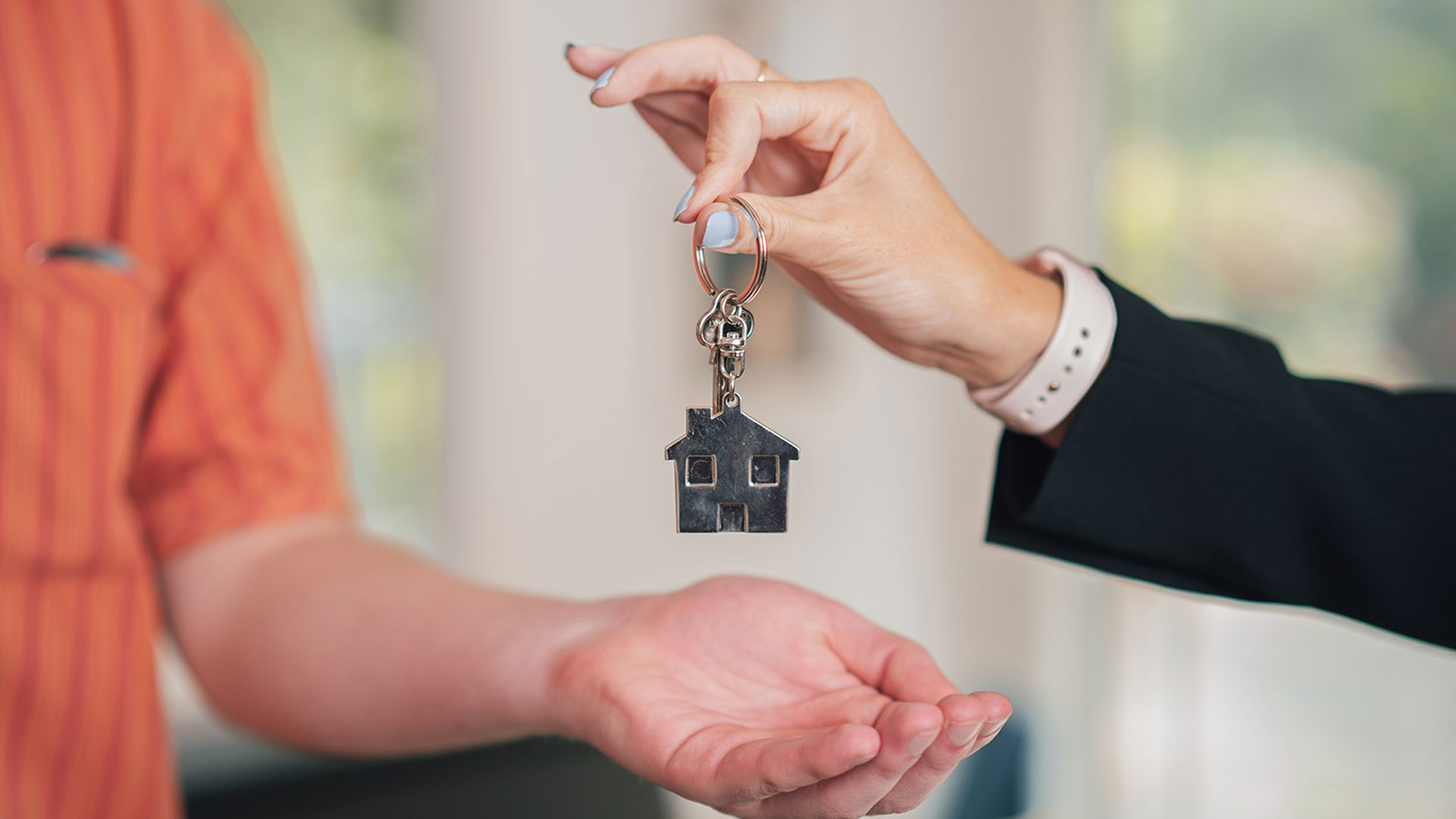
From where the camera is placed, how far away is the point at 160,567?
1151 millimetres

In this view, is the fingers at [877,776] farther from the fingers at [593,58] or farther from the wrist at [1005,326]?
the fingers at [593,58]

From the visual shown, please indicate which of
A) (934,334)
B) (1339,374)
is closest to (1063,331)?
(934,334)

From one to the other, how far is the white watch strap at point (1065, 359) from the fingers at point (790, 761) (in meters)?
0.34

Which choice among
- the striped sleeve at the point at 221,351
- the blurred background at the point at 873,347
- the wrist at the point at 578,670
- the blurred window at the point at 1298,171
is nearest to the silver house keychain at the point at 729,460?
the wrist at the point at 578,670

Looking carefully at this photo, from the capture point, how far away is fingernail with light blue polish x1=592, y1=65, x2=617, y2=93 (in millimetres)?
Answer: 714

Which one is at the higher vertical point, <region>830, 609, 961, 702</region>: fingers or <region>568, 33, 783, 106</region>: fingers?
<region>568, 33, 783, 106</region>: fingers

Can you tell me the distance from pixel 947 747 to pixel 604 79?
0.48m

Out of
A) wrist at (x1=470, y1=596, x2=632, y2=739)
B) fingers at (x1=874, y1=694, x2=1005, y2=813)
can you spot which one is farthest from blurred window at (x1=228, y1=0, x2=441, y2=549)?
fingers at (x1=874, y1=694, x2=1005, y2=813)

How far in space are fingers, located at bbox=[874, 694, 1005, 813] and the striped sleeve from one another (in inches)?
30.7

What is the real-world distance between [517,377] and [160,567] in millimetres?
1631

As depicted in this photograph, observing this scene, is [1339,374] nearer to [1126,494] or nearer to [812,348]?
[812,348]

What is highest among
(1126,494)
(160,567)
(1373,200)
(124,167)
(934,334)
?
(1373,200)

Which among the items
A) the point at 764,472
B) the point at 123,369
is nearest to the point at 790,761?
the point at 764,472

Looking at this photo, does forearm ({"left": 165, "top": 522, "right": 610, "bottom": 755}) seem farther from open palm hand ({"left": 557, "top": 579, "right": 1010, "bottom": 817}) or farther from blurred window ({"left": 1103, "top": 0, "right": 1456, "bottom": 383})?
blurred window ({"left": 1103, "top": 0, "right": 1456, "bottom": 383})
